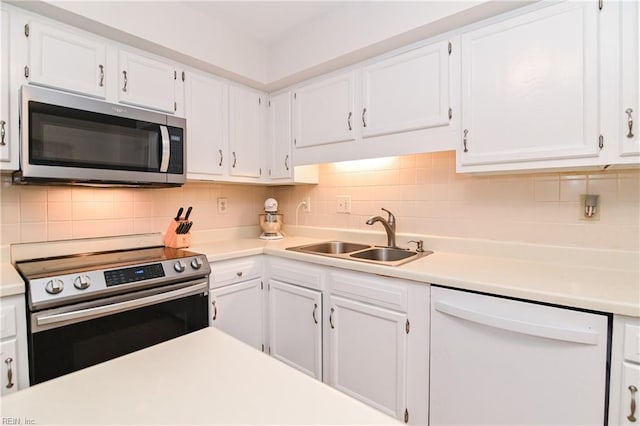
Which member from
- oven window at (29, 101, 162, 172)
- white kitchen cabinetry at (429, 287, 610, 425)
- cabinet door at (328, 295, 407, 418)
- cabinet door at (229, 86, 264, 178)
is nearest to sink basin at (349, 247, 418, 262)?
cabinet door at (328, 295, 407, 418)

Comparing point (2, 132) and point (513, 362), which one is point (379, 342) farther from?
point (2, 132)

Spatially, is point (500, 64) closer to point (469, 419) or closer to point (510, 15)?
point (510, 15)

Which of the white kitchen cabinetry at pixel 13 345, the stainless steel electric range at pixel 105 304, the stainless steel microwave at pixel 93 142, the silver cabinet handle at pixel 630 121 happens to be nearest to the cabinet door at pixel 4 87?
the stainless steel microwave at pixel 93 142

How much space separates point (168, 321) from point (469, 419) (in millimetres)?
1522

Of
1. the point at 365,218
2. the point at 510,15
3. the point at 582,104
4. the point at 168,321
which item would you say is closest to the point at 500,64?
the point at 510,15

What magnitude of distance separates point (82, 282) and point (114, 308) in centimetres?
18

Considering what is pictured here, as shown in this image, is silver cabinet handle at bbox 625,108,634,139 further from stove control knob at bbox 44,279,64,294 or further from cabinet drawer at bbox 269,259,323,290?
stove control knob at bbox 44,279,64,294

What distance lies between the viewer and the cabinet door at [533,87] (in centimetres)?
133

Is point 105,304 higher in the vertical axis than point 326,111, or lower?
lower

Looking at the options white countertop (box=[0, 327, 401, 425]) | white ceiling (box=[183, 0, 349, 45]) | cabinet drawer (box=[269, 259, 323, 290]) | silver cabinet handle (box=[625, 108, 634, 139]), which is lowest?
cabinet drawer (box=[269, 259, 323, 290])

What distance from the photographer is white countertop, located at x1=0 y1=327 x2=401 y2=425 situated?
0.53 meters

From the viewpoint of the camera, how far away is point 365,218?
2375 millimetres

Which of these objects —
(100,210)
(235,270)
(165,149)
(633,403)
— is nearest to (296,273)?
(235,270)

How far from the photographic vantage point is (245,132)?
96.2 inches
